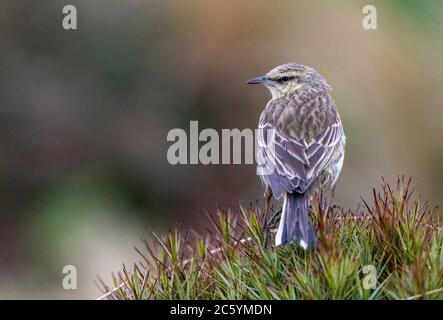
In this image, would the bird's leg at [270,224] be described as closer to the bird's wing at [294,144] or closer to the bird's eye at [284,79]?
the bird's wing at [294,144]

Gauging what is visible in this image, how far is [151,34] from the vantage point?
11.1 meters

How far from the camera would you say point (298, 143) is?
20.5 feet

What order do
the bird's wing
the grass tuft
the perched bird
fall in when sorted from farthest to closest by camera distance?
the bird's wing → the perched bird → the grass tuft

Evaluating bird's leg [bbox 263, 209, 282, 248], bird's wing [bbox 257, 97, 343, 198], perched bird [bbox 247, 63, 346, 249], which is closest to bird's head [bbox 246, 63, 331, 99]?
perched bird [bbox 247, 63, 346, 249]

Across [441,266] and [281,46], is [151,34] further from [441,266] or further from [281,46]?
[441,266]

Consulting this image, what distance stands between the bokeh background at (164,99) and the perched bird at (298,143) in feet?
9.61

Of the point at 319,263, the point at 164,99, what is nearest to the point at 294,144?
the point at 319,263

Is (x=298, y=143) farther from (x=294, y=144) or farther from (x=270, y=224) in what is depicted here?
(x=270, y=224)

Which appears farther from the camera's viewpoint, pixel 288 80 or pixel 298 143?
pixel 288 80

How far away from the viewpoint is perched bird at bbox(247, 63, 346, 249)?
5.78m

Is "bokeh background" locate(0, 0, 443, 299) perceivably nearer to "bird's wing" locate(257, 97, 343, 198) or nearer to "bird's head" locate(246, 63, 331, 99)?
"bird's head" locate(246, 63, 331, 99)

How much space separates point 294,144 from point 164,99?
4.67 m
